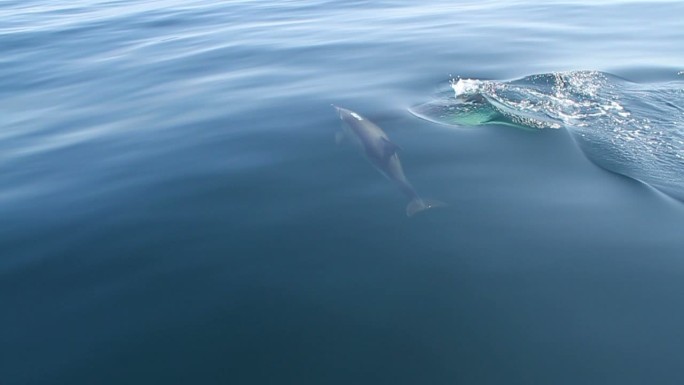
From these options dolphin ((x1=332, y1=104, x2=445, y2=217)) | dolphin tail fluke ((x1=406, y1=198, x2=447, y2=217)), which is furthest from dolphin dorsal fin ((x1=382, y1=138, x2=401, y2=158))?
dolphin tail fluke ((x1=406, y1=198, x2=447, y2=217))

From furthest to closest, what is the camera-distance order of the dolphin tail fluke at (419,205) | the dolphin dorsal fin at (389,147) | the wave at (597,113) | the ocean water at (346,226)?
1. the dolphin dorsal fin at (389,147)
2. the wave at (597,113)
3. the dolphin tail fluke at (419,205)
4. the ocean water at (346,226)

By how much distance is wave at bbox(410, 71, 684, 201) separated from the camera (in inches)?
384

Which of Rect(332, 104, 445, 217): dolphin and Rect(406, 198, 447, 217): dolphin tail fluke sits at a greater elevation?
Rect(332, 104, 445, 217): dolphin

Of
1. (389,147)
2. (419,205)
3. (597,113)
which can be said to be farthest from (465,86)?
(419,205)

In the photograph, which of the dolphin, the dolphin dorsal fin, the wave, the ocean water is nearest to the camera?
the ocean water

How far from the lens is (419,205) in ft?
28.7

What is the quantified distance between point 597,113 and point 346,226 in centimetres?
654

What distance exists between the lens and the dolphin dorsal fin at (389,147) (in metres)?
10.3

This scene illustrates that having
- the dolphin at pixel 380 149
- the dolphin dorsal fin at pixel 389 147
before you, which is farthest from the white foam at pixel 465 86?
the dolphin dorsal fin at pixel 389 147

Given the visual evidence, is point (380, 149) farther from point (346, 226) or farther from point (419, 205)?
point (346, 226)

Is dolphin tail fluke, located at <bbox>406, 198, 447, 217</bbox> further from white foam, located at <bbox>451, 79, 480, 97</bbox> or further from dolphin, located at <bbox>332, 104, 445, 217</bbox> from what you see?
white foam, located at <bbox>451, 79, 480, 97</bbox>

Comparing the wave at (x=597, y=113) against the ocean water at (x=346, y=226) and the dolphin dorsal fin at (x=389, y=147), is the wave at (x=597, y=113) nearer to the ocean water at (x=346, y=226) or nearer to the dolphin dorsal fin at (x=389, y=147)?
the ocean water at (x=346, y=226)

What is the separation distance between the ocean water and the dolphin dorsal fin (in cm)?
25

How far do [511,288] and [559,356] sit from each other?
1128 mm
